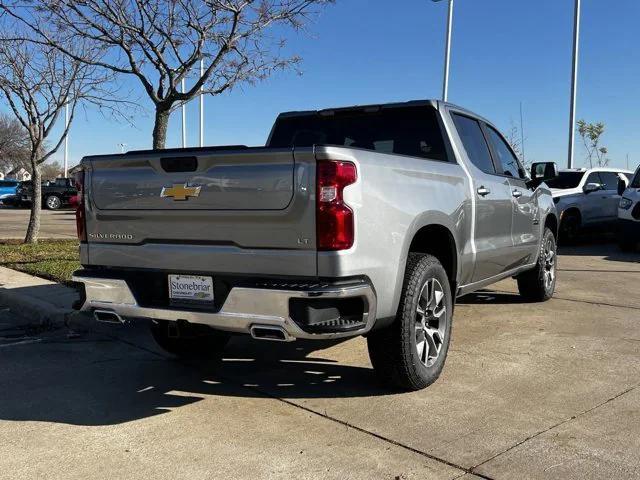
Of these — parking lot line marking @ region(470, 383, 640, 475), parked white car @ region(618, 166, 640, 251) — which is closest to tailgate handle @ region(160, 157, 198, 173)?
parking lot line marking @ region(470, 383, 640, 475)

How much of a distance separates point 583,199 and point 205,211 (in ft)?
40.9

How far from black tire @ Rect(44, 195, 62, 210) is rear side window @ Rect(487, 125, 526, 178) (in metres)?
31.4

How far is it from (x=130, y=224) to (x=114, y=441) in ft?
4.22

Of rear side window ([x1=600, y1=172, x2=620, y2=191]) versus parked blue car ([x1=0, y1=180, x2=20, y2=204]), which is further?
parked blue car ([x1=0, y1=180, x2=20, y2=204])

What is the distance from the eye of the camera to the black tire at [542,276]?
6977 millimetres

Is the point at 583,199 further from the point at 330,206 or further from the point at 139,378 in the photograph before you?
the point at 330,206

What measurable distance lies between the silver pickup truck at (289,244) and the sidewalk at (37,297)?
2.04m

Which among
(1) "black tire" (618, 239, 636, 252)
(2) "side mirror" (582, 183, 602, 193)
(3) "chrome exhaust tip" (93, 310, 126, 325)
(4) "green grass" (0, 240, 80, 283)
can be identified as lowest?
(4) "green grass" (0, 240, 80, 283)

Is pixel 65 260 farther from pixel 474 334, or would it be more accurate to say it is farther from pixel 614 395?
pixel 614 395

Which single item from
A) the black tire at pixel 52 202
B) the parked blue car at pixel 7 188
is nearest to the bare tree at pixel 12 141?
the parked blue car at pixel 7 188

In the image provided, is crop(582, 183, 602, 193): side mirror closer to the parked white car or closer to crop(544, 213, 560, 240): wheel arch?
the parked white car

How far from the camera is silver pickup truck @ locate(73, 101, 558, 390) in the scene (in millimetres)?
3375

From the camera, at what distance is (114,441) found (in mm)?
3496

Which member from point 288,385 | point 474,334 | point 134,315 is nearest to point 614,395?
point 474,334
